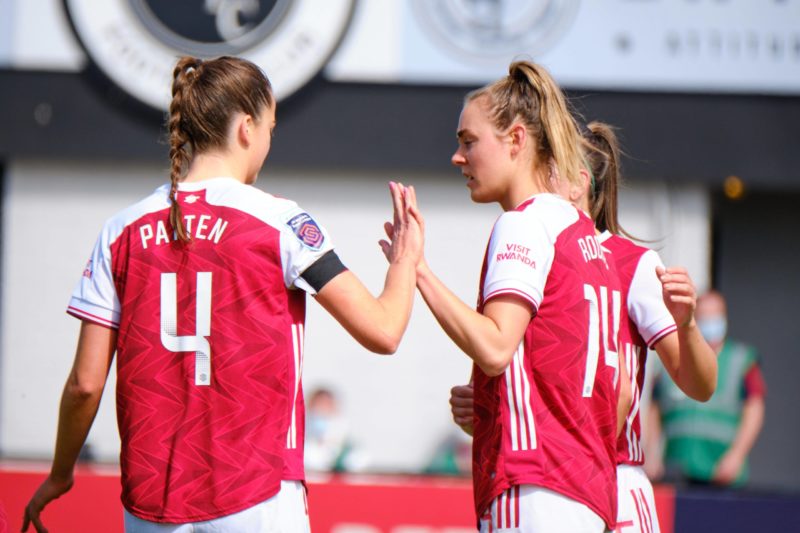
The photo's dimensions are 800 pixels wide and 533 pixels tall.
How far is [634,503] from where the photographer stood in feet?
9.46

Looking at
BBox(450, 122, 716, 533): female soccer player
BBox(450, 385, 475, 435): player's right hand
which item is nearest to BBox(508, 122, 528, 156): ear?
BBox(450, 122, 716, 533): female soccer player

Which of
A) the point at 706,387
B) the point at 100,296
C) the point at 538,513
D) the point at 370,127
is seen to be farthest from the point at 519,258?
the point at 370,127

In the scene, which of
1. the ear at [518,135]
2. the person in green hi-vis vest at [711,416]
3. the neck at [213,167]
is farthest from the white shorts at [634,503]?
the person in green hi-vis vest at [711,416]

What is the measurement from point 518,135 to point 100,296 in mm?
1036

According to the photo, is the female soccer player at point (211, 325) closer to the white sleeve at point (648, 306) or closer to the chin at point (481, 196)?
the chin at point (481, 196)

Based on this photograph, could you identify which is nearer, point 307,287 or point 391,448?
point 307,287

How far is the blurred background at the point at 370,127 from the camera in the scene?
715 cm

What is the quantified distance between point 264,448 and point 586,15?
5.39m

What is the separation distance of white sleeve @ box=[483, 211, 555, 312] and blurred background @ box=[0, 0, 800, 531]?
4.52 metres

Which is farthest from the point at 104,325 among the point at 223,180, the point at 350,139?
the point at 350,139

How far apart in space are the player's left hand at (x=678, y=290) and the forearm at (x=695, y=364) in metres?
0.11

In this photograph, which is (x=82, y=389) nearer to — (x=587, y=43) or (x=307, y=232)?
(x=307, y=232)

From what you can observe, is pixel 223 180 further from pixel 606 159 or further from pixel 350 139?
pixel 350 139

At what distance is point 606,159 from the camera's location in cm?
315
